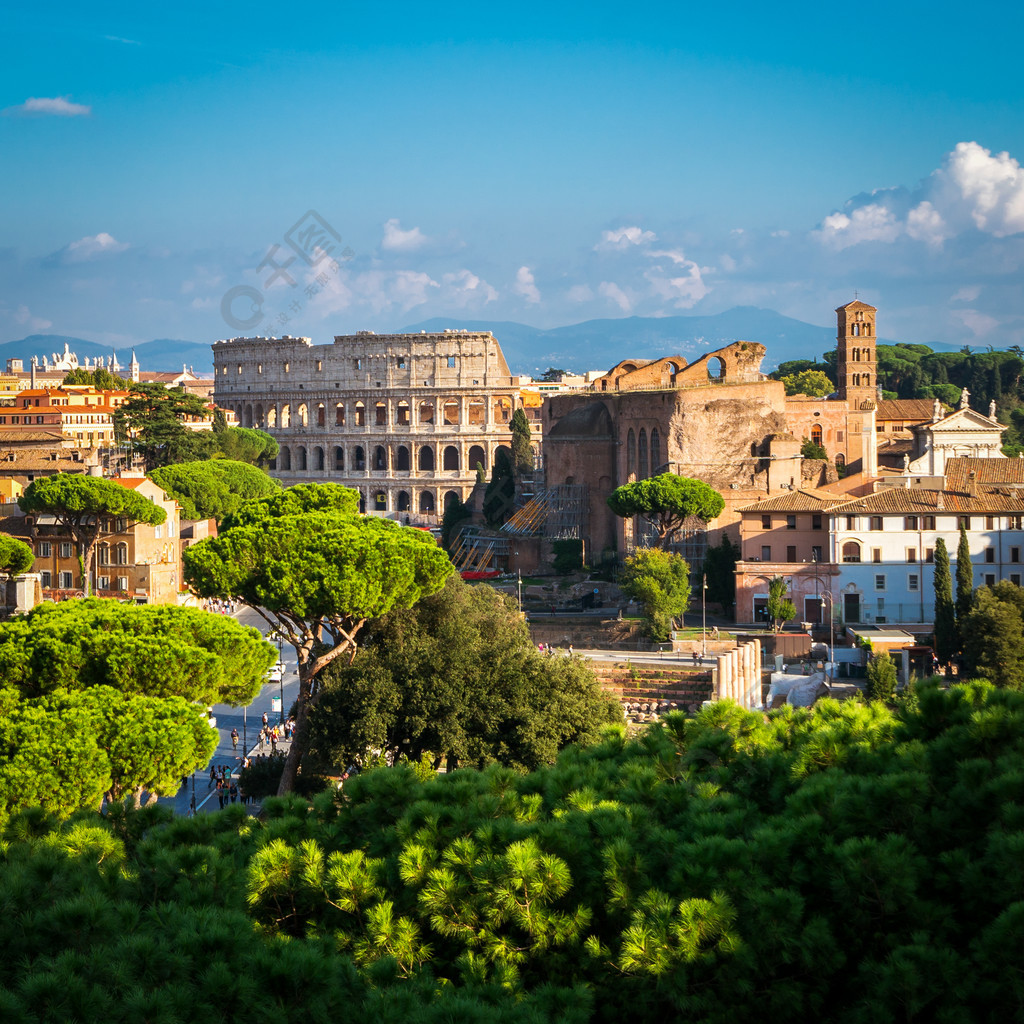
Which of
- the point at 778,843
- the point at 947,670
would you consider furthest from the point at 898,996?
the point at 947,670

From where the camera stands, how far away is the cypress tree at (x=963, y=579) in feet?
88.5

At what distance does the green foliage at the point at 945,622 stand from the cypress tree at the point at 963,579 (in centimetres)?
18

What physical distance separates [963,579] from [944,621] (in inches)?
63.4

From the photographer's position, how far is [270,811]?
909 centimetres

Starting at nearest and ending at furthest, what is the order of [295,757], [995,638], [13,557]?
[295,757] → [995,638] → [13,557]

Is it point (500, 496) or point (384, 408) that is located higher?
point (384, 408)

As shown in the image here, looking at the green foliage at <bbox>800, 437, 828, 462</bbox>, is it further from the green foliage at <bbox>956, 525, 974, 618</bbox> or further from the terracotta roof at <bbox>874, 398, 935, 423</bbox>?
→ the terracotta roof at <bbox>874, 398, 935, 423</bbox>

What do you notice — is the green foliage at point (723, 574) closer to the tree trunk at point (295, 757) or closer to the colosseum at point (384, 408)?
the tree trunk at point (295, 757)

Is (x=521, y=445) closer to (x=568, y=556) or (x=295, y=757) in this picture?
(x=568, y=556)

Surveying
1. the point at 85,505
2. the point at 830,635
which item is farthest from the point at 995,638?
the point at 85,505

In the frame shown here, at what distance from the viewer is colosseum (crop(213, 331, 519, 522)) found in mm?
70062

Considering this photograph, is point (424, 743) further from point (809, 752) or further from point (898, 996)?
point (898, 996)

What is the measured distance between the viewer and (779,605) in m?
29.6

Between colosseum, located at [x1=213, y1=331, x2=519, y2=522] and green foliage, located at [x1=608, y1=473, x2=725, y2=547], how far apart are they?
32.7 m
